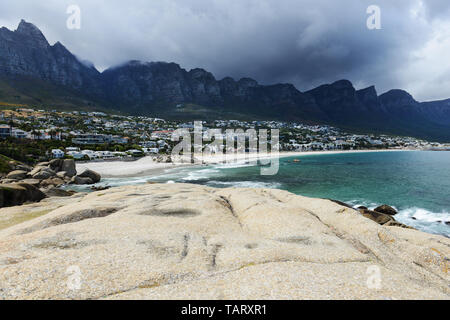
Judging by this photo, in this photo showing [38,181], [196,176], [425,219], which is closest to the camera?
[425,219]

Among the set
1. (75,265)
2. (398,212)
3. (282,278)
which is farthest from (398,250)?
(398,212)

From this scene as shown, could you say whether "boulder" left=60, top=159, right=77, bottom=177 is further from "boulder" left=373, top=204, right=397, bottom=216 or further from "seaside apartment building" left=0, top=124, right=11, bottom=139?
"boulder" left=373, top=204, right=397, bottom=216

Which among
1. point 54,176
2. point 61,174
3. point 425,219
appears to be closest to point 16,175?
point 54,176

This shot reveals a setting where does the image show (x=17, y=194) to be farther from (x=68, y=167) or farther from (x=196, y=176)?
(x=196, y=176)

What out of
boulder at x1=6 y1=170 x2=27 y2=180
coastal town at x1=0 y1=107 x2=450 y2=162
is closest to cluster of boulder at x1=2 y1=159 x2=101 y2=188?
boulder at x1=6 y1=170 x2=27 y2=180

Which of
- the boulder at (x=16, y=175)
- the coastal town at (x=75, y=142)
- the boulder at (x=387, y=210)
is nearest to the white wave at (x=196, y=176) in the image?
the boulder at (x=16, y=175)

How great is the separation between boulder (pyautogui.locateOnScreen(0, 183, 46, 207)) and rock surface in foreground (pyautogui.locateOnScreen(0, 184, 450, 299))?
666 inches

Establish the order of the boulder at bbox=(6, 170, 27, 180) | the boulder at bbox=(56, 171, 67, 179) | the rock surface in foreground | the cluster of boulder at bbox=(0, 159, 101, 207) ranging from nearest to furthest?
1. the rock surface in foreground
2. the cluster of boulder at bbox=(0, 159, 101, 207)
3. the boulder at bbox=(6, 170, 27, 180)
4. the boulder at bbox=(56, 171, 67, 179)

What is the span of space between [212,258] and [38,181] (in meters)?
48.1

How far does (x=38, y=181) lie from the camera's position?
1596 inches

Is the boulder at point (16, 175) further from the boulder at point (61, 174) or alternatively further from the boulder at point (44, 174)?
the boulder at point (61, 174)

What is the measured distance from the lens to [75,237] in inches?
349

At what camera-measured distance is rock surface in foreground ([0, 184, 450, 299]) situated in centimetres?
554

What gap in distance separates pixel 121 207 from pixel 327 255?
12767 mm
